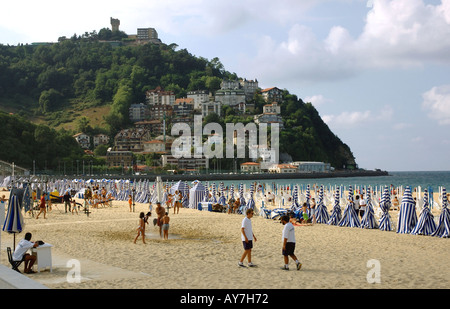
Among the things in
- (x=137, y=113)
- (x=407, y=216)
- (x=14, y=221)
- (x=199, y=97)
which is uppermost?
(x=199, y=97)

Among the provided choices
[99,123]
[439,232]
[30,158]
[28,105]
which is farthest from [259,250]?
[28,105]

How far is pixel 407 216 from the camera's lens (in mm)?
15047

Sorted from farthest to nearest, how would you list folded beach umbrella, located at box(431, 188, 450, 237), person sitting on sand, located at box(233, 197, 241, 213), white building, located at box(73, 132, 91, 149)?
1. white building, located at box(73, 132, 91, 149)
2. person sitting on sand, located at box(233, 197, 241, 213)
3. folded beach umbrella, located at box(431, 188, 450, 237)

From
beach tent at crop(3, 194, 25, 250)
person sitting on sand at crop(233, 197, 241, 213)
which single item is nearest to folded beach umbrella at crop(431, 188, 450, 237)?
person sitting on sand at crop(233, 197, 241, 213)

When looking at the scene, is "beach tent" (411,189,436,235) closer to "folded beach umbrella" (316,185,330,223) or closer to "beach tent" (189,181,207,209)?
"folded beach umbrella" (316,185,330,223)

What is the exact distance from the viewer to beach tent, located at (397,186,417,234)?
49.1 feet

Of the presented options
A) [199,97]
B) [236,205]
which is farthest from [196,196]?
[199,97]

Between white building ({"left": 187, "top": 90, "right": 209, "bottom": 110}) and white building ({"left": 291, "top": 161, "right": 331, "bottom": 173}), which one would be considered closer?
white building ({"left": 291, "top": 161, "right": 331, "bottom": 173})

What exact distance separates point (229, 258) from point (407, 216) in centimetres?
730

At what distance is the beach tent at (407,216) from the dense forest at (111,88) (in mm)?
103745

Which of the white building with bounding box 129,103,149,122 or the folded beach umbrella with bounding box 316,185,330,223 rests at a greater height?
the white building with bounding box 129,103,149,122

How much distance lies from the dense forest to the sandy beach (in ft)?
334

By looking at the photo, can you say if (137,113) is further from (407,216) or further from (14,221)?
(14,221)

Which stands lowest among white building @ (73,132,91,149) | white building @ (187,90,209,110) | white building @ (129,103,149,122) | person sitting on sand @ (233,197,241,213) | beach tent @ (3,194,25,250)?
person sitting on sand @ (233,197,241,213)
